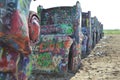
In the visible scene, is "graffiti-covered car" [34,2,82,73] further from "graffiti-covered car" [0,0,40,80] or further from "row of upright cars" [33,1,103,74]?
"graffiti-covered car" [0,0,40,80]

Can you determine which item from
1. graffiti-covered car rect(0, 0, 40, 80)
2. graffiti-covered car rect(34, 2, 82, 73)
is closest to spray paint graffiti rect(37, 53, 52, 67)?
graffiti-covered car rect(34, 2, 82, 73)

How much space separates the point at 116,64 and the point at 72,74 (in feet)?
10.2

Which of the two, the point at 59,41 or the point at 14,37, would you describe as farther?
the point at 59,41

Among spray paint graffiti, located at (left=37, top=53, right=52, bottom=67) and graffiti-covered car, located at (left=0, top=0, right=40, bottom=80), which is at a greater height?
graffiti-covered car, located at (left=0, top=0, right=40, bottom=80)

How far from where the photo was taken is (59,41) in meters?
9.47

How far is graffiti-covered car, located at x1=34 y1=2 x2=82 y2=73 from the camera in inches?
373

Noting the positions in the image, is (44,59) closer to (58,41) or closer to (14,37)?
(58,41)

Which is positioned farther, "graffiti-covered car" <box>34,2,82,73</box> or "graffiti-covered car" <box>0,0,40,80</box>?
"graffiti-covered car" <box>34,2,82,73</box>

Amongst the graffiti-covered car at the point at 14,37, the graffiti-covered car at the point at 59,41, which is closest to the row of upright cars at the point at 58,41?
the graffiti-covered car at the point at 59,41

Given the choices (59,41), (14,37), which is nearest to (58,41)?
(59,41)

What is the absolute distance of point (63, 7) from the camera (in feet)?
36.6

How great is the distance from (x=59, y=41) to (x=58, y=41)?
0.03m

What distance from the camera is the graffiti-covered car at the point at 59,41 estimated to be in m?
9.47

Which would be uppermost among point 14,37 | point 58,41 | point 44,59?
point 14,37
